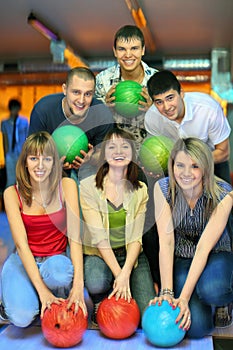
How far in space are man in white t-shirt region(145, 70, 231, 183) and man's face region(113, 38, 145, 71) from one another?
0.16 metres

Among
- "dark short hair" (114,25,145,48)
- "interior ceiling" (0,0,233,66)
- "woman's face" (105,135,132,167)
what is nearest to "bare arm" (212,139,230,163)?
"woman's face" (105,135,132,167)

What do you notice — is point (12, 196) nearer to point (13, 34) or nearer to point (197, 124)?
point (197, 124)

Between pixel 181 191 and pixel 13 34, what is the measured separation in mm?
5153

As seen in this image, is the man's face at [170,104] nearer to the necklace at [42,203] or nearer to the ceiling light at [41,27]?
the necklace at [42,203]

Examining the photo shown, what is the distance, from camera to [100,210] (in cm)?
258

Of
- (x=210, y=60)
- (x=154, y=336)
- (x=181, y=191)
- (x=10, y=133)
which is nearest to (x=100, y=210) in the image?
(x=181, y=191)

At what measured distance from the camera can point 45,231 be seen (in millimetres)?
2570

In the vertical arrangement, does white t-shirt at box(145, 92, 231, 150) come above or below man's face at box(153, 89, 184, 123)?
below

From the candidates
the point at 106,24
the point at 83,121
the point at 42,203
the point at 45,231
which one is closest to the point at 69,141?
the point at 83,121

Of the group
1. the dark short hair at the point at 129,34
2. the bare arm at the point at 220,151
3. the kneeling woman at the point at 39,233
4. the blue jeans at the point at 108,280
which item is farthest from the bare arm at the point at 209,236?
the dark short hair at the point at 129,34

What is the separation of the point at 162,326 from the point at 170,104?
992 mm

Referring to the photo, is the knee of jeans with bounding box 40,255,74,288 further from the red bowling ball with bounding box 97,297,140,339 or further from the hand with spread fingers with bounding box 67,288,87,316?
the red bowling ball with bounding box 97,297,140,339

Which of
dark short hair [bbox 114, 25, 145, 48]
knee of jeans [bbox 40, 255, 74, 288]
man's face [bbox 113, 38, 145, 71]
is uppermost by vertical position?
dark short hair [bbox 114, 25, 145, 48]

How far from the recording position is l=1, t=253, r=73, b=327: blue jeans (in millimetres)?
2480
